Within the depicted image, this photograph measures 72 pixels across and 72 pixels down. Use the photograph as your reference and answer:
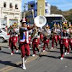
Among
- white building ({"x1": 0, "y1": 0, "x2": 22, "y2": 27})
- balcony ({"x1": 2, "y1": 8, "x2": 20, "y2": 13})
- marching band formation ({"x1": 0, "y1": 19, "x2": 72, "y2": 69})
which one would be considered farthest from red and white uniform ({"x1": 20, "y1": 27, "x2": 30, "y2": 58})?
balcony ({"x1": 2, "y1": 8, "x2": 20, "y2": 13})

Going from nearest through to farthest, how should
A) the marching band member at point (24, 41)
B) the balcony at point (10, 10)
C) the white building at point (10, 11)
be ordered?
the marching band member at point (24, 41) → the white building at point (10, 11) → the balcony at point (10, 10)

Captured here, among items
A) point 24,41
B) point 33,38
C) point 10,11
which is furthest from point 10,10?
point 24,41

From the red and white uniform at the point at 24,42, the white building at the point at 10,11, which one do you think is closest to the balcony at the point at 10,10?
the white building at the point at 10,11

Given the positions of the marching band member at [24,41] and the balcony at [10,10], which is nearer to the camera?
the marching band member at [24,41]

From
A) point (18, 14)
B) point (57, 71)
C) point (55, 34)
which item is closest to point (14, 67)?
point (57, 71)

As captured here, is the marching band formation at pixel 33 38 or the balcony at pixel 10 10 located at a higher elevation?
the balcony at pixel 10 10

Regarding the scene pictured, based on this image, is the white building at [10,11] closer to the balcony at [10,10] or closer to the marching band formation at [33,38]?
the balcony at [10,10]

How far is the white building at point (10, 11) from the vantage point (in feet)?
226

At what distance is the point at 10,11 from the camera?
71.8m

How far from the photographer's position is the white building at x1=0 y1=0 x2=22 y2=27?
226 ft

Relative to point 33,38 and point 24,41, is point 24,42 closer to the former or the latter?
point 24,41

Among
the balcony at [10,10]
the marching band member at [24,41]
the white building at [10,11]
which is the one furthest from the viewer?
the balcony at [10,10]

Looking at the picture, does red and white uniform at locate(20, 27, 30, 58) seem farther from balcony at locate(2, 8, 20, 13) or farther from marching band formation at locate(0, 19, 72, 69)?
balcony at locate(2, 8, 20, 13)

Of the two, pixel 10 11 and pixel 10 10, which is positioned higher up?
pixel 10 10
